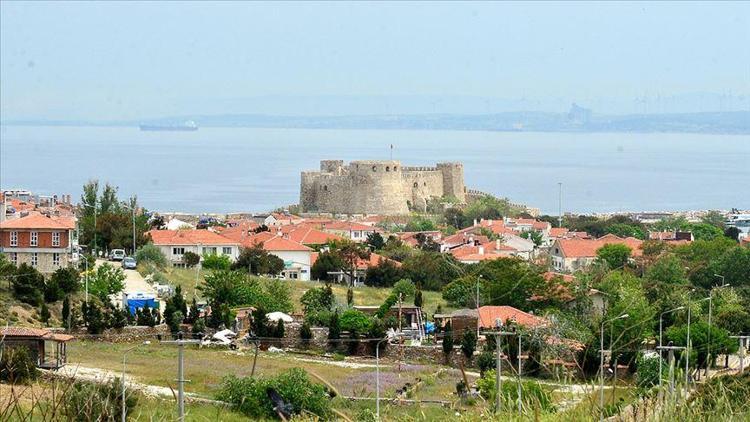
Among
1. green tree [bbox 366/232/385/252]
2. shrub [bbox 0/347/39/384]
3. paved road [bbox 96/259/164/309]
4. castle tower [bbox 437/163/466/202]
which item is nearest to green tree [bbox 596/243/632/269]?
green tree [bbox 366/232/385/252]

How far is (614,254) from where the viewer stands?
1473 inches

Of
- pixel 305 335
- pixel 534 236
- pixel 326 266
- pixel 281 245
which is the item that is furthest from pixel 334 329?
pixel 534 236

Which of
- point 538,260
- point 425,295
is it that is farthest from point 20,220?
point 538,260

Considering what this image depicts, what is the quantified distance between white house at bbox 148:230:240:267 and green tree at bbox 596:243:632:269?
32.6ft

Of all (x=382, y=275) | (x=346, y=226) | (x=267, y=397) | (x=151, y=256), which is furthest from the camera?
(x=346, y=226)

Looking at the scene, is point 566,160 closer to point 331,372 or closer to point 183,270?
point 183,270

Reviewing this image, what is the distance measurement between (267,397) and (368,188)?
46491 millimetres

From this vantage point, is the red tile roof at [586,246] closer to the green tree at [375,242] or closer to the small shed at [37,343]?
the green tree at [375,242]

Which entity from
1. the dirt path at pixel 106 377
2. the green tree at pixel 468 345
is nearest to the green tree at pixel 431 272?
the green tree at pixel 468 345

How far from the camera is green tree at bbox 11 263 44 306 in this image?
22.0 meters

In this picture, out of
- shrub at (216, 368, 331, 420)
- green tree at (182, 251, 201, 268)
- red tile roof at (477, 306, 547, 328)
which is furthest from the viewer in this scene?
green tree at (182, 251, 201, 268)

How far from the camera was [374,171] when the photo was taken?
197 ft

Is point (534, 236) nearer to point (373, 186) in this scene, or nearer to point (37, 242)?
point (373, 186)

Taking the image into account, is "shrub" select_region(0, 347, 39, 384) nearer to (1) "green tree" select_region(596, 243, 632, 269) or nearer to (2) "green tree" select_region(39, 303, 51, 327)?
(2) "green tree" select_region(39, 303, 51, 327)
